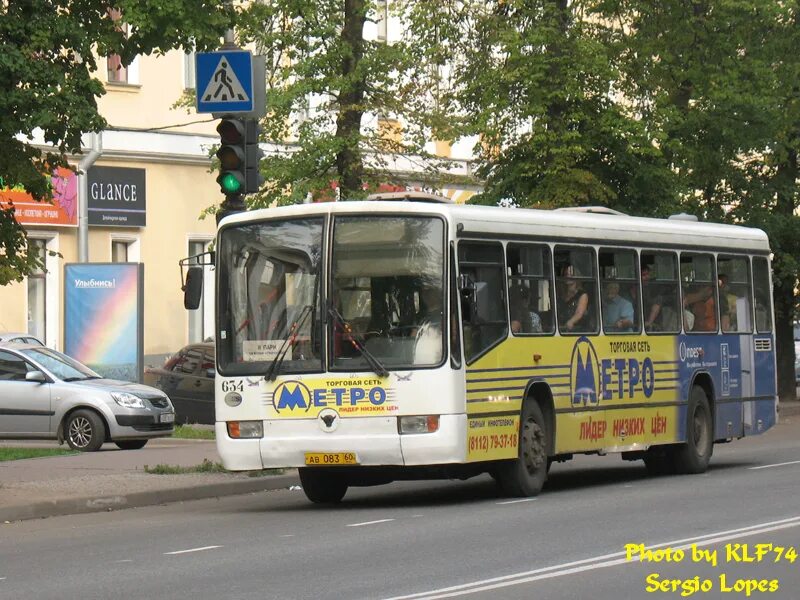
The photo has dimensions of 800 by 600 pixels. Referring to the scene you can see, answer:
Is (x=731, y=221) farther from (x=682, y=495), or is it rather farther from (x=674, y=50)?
(x=682, y=495)

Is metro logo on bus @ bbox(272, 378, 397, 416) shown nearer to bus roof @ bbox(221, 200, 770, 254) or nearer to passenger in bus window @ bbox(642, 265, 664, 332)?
bus roof @ bbox(221, 200, 770, 254)

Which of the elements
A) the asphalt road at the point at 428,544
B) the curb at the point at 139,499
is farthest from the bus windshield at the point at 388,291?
the curb at the point at 139,499

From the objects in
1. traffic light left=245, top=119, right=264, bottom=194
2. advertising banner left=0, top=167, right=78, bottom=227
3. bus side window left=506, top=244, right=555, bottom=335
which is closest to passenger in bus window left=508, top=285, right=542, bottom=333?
bus side window left=506, top=244, right=555, bottom=335

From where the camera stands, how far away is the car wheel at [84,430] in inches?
1048

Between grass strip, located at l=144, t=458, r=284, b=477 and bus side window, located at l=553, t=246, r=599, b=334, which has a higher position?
bus side window, located at l=553, t=246, r=599, b=334

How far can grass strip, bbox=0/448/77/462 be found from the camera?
24.5 metres

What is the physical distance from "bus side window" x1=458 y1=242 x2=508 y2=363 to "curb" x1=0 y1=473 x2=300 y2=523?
12.6 ft

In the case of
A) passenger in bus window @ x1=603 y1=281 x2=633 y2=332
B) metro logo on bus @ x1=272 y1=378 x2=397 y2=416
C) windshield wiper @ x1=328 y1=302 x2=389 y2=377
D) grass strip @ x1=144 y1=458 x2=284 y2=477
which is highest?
passenger in bus window @ x1=603 y1=281 x2=633 y2=332

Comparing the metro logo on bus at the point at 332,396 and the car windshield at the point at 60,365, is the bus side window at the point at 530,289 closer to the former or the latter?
the metro logo on bus at the point at 332,396

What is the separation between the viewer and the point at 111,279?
100.0ft

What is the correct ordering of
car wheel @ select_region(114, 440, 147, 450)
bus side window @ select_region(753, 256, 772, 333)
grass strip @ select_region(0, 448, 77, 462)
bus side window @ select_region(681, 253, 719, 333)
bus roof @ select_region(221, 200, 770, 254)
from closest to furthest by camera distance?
bus roof @ select_region(221, 200, 770, 254)
bus side window @ select_region(681, 253, 719, 333)
bus side window @ select_region(753, 256, 772, 333)
grass strip @ select_region(0, 448, 77, 462)
car wheel @ select_region(114, 440, 147, 450)

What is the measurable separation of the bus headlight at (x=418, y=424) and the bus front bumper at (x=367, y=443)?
0.13 feet

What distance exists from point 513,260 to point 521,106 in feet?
47.1

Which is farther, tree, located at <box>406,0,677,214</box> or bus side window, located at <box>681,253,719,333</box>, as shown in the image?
tree, located at <box>406,0,677,214</box>
